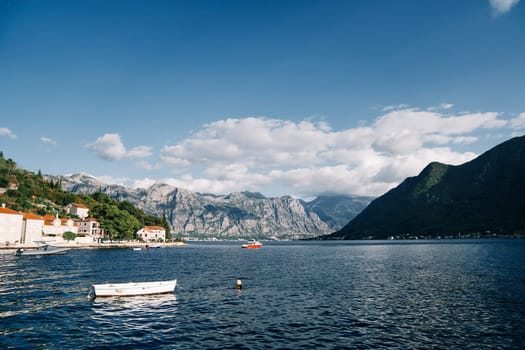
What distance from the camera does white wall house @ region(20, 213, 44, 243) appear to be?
564 feet

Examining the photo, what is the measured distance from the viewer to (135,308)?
151ft

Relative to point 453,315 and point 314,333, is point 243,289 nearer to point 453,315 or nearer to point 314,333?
point 314,333

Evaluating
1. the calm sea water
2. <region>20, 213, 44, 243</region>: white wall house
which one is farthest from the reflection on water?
<region>20, 213, 44, 243</region>: white wall house

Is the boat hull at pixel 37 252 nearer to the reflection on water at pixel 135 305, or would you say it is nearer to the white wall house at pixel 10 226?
the white wall house at pixel 10 226

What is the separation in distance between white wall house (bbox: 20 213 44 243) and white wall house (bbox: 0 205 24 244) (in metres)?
6.96

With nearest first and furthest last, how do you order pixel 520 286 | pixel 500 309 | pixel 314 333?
pixel 314 333, pixel 500 309, pixel 520 286

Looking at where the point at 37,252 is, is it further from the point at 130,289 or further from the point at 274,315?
the point at 274,315

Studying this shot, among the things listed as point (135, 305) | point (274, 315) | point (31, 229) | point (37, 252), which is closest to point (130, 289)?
point (135, 305)

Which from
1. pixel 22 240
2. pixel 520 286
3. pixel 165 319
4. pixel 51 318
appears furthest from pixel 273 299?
pixel 22 240

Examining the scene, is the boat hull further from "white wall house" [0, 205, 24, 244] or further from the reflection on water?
the reflection on water

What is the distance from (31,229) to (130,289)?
15721 centimetres

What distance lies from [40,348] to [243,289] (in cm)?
3584

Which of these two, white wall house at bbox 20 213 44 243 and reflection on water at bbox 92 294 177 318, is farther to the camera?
white wall house at bbox 20 213 44 243

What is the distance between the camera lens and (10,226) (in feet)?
525
